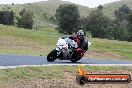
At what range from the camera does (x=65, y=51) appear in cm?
2091

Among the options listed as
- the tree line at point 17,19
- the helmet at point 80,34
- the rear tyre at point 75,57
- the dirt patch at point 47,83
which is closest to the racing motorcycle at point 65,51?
the rear tyre at point 75,57

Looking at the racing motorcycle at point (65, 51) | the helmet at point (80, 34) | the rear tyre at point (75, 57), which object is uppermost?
the helmet at point (80, 34)

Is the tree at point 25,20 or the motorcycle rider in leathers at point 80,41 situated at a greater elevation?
the motorcycle rider in leathers at point 80,41

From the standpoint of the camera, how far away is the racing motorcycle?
68.2ft

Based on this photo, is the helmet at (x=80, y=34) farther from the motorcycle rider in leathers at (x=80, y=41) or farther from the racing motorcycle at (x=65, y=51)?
the racing motorcycle at (x=65, y=51)

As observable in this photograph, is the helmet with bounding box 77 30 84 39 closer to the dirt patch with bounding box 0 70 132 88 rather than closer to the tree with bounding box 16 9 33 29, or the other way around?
the dirt patch with bounding box 0 70 132 88

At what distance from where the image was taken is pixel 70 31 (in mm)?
109250

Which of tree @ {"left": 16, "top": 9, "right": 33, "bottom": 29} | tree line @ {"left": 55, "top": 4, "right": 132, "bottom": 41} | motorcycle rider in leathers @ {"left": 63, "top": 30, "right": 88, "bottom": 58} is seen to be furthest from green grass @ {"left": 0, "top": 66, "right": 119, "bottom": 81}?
tree @ {"left": 16, "top": 9, "right": 33, "bottom": 29}

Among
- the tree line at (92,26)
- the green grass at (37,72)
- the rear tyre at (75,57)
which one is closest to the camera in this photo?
the green grass at (37,72)

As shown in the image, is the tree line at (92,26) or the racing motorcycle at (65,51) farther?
the tree line at (92,26)

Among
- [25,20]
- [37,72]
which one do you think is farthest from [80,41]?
[25,20]

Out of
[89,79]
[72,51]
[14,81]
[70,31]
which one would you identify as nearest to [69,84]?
[14,81]

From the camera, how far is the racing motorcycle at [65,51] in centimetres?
2078

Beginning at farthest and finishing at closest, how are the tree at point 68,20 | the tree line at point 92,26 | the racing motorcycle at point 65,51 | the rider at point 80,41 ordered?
the tree at point 68,20, the tree line at point 92,26, the rider at point 80,41, the racing motorcycle at point 65,51
